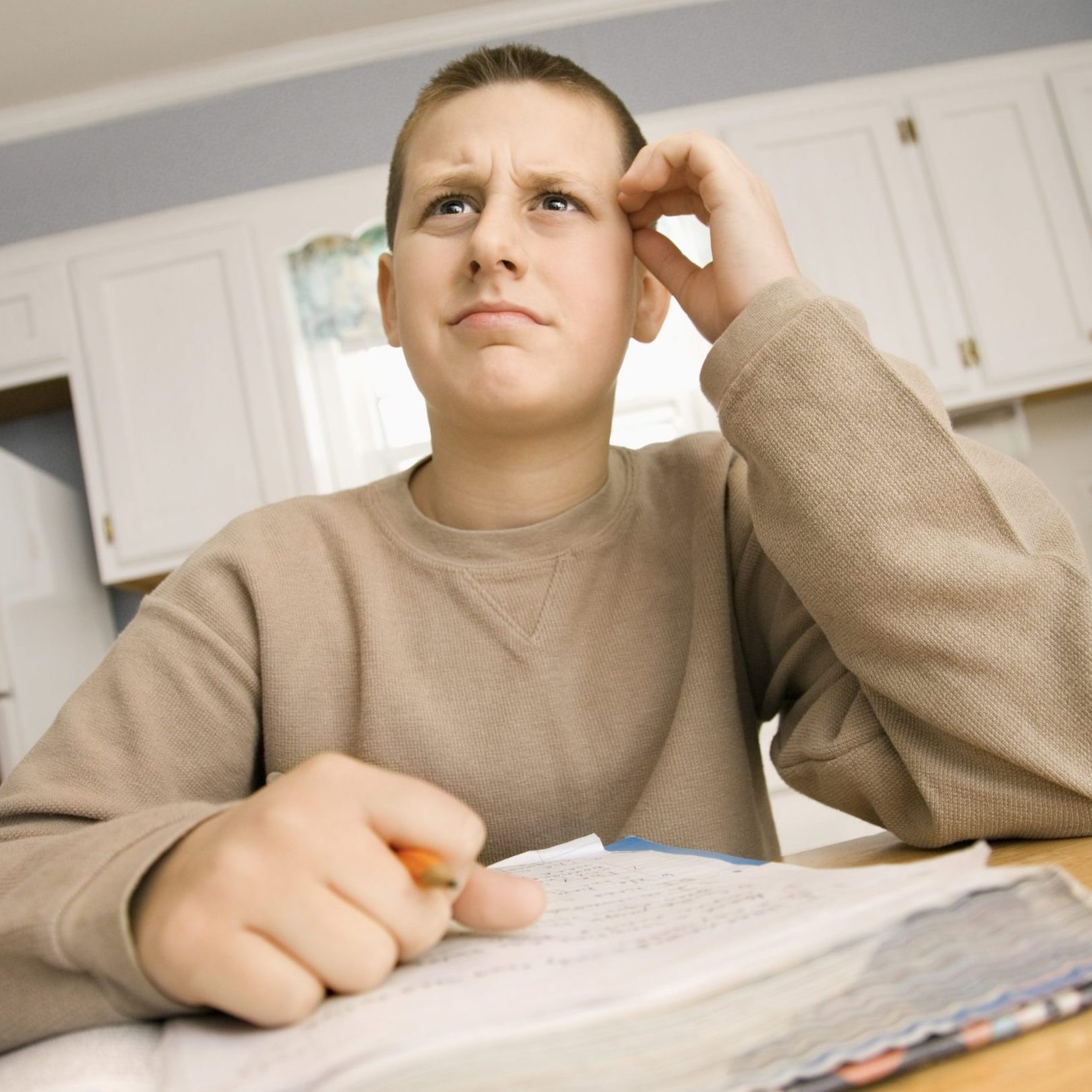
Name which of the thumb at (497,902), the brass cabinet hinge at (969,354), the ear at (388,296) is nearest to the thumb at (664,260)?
the ear at (388,296)

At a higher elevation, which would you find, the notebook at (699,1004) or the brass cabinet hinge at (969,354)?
the brass cabinet hinge at (969,354)

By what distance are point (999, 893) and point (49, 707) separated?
2587 millimetres

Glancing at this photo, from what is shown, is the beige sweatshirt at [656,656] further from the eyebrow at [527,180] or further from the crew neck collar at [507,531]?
the eyebrow at [527,180]

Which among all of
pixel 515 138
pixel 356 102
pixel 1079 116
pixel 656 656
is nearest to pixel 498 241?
pixel 515 138

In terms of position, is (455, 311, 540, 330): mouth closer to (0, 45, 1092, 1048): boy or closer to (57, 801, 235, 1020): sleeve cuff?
(0, 45, 1092, 1048): boy

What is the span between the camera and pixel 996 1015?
0.95ft

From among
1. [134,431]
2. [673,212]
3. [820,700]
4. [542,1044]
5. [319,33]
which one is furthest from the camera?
[319,33]

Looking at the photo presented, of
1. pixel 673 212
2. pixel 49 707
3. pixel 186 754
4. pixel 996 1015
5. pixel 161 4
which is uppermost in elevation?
pixel 161 4

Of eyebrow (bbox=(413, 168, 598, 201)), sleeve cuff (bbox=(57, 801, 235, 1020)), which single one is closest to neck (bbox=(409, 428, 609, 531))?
eyebrow (bbox=(413, 168, 598, 201))

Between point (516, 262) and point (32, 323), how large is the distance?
7.97ft

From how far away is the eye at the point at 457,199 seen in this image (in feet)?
2.94

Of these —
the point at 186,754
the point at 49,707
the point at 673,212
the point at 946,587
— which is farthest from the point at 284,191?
the point at 946,587

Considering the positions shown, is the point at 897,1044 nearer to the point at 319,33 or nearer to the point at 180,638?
the point at 180,638

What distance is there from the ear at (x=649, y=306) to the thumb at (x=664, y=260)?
11 centimetres
